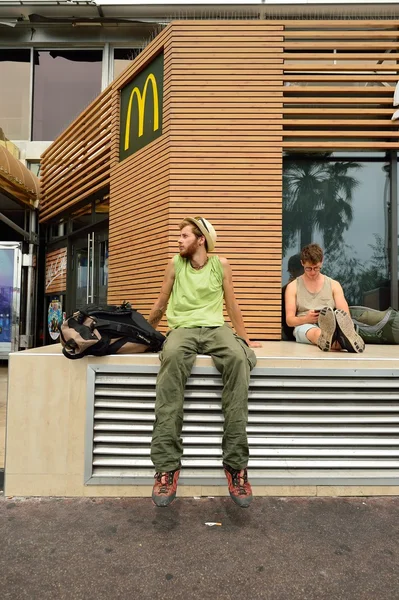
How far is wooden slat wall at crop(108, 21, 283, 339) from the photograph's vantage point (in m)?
4.93

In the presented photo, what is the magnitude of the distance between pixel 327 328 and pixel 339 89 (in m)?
3.55

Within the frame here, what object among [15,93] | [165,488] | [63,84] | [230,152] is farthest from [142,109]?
[15,93]

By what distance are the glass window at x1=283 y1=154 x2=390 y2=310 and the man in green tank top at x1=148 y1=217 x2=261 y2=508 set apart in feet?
8.20

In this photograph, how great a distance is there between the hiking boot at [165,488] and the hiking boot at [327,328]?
1.54m

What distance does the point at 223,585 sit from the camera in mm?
1786

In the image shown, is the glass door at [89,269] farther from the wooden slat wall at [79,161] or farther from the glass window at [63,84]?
the glass window at [63,84]

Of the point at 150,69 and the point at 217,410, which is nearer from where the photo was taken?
the point at 217,410

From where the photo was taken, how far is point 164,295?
9.91 ft

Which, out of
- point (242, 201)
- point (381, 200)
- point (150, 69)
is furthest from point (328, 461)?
point (150, 69)

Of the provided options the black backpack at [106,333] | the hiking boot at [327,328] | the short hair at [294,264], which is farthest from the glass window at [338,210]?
the black backpack at [106,333]

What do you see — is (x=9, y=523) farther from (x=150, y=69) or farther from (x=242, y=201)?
(x=150, y=69)

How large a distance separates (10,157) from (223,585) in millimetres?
7747

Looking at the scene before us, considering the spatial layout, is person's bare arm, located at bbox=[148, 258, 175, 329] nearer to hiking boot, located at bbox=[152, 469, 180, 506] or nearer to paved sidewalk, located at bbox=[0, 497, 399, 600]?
hiking boot, located at bbox=[152, 469, 180, 506]

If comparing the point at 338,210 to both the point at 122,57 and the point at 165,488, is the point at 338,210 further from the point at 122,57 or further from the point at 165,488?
Result: the point at 122,57
